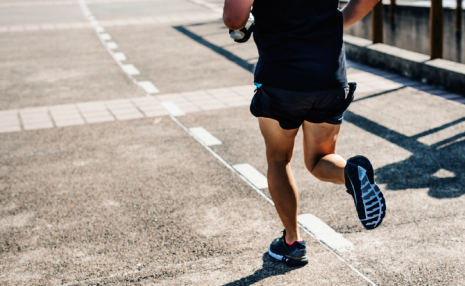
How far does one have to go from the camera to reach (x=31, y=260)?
10.3ft

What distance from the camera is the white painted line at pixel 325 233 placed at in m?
3.17

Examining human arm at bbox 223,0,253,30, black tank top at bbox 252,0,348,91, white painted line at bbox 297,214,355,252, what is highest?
human arm at bbox 223,0,253,30

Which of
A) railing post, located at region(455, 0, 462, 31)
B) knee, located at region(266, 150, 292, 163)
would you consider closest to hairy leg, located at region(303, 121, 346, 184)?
knee, located at region(266, 150, 292, 163)

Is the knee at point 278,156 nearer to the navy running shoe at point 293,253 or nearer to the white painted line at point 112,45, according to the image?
the navy running shoe at point 293,253

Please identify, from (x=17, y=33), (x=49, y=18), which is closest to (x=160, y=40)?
(x=17, y=33)

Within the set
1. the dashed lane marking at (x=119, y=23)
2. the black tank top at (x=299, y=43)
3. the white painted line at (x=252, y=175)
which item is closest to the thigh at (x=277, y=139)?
the black tank top at (x=299, y=43)

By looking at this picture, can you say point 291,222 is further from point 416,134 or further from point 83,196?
point 416,134

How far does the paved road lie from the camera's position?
9.84ft

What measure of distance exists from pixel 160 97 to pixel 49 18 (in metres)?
10.7

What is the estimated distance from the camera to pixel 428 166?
171 inches

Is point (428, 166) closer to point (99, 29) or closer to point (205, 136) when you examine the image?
point (205, 136)

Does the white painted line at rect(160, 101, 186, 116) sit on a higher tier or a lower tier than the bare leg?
lower

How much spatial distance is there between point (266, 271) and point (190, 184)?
4.79 ft

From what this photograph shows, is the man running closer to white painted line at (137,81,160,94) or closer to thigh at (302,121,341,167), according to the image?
thigh at (302,121,341,167)
